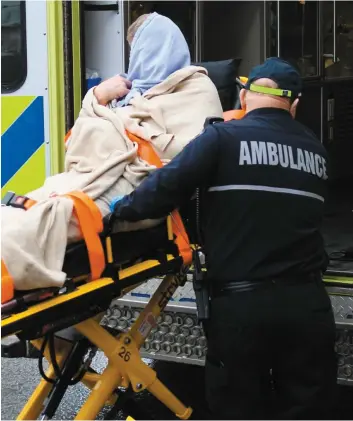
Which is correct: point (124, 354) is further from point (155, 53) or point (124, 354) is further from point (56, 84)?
point (56, 84)

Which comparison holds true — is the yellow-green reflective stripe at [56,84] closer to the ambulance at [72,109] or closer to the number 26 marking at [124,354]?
the ambulance at [72,109]

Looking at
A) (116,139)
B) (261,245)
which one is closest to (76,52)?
(116,139)

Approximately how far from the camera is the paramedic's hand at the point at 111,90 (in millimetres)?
3254

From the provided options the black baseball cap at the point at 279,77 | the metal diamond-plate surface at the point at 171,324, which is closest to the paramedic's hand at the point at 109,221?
the black baseball cap at the point at 279,77

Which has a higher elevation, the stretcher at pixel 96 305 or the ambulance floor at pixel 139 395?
the stretcher at pixel 96 305

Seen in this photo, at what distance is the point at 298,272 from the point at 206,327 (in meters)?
0.40

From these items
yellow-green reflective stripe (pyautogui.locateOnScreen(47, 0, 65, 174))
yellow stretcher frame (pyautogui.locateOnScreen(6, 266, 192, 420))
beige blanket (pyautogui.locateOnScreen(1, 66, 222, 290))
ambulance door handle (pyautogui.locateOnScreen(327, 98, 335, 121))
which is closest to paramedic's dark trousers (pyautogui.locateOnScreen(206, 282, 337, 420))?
yellow stretcher frame (pyautogui.locateOnScreen(6, 266, 192, 420))

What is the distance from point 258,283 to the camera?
8.95 ft

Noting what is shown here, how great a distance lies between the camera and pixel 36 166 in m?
4.27

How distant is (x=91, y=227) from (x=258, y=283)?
626 millimetres

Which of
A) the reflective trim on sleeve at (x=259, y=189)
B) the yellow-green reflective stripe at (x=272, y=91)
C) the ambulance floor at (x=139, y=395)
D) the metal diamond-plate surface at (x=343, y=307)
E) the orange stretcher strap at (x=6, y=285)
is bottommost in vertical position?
the ambulance floor at (x=139, y=395)

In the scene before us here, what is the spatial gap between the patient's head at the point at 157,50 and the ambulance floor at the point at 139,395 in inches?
58.9

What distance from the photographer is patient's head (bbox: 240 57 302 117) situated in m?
2.81

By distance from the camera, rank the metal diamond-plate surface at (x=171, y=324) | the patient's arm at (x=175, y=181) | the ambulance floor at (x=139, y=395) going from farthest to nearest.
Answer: the ambulance floor at (x=139, y=395), the metal diamond-plate surface at (x=171, y=324), the patient's arm at (x=175, y=181)
